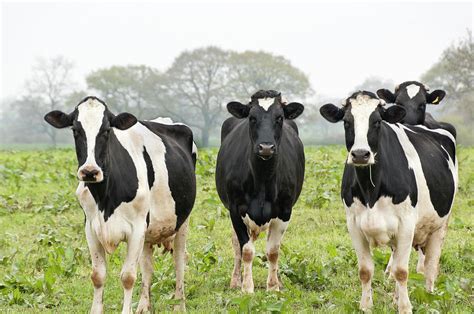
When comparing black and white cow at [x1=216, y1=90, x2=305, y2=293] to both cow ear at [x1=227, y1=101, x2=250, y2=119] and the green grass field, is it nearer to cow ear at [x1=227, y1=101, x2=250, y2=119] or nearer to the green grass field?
cow ear at [x1=227, y1=101, x2=250, y2=119]

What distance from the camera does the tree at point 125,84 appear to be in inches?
2687

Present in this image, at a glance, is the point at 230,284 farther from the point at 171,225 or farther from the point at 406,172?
the point at 406,172

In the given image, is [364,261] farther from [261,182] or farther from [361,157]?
[261,182]

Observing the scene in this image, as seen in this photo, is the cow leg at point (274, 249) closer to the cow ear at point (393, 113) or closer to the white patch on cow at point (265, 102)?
the white patch on cow at point (265, 102)

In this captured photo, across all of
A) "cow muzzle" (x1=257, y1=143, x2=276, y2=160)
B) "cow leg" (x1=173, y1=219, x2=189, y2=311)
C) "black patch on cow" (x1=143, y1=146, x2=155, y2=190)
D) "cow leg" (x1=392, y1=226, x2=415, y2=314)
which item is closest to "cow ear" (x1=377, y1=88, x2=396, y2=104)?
"cow muzzle" (x1=257, y1=143, x2=276, y2=160)

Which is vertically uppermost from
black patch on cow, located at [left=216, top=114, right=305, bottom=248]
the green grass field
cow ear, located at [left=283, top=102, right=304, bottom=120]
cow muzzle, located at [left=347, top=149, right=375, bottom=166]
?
cow ear, located at [left=283, top=102, right=304, bottom=120]

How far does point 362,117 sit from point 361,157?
19.8 inches

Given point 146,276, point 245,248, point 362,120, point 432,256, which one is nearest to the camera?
point 362,120

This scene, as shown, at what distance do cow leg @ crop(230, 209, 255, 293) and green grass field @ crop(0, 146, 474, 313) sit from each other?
20cm

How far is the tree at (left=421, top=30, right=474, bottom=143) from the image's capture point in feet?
149

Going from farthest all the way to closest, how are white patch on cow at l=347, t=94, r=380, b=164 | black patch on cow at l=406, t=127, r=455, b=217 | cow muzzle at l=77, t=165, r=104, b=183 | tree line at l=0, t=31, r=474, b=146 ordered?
tree line at l=0, t=31, r=474, b=146
black patch on cow at l=406, t=127, r=455, b=217
white patch on cow at l=347, t=94, r=380, b=164
cow muzzle at l=77, t=165, r=104, b=183

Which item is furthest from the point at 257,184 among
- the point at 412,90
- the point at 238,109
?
the point at 412,90

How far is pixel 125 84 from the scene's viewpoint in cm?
6931

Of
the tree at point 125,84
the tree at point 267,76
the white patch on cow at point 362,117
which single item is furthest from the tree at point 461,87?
the white patch on cow at point 362,117
